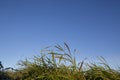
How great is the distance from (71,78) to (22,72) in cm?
164

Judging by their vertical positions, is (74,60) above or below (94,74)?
above

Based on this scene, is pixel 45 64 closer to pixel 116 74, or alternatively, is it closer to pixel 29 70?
pixel 29 70

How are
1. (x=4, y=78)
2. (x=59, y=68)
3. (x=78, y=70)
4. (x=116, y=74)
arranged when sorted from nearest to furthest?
(x=116, y=74) → (x=78, y=70) → (x=59, y=68) → (x=4, y=78)

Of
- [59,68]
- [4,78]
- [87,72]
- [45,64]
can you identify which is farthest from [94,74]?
[4,78]

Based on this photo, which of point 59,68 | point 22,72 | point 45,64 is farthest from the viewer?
point 22,72

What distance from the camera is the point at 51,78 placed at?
374 centimetres

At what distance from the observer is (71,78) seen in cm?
350

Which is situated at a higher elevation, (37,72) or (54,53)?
(54,53)

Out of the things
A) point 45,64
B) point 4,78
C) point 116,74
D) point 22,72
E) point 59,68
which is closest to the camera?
point 116,74

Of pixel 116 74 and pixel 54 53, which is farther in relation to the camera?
pixel 54 53

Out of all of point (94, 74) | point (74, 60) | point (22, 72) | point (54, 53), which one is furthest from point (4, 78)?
point (94, 74)

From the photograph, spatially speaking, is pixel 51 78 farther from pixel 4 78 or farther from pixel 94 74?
pixel 4 78

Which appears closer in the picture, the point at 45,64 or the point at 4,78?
the point at 45,64

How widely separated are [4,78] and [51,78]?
2.12 metres
